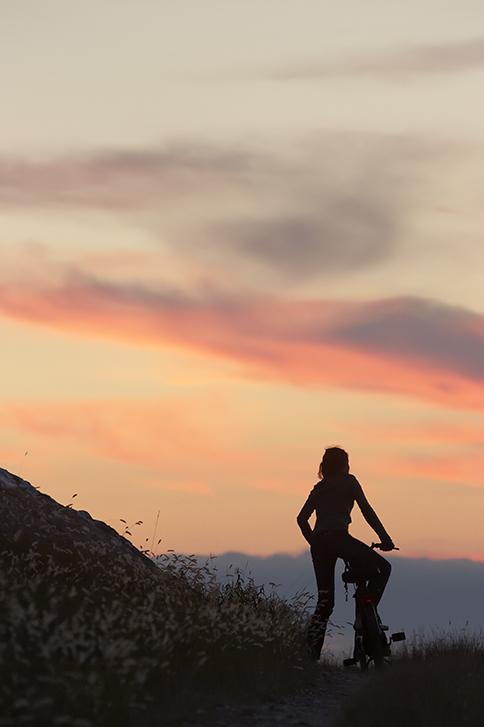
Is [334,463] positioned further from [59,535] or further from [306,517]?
[59,535]

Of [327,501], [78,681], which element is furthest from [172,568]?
[78,681]

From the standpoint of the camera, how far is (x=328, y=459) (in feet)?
48.4

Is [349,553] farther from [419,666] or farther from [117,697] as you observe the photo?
[117,697]

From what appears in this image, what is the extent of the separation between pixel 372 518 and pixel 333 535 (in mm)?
521

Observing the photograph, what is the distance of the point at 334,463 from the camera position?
578 inches

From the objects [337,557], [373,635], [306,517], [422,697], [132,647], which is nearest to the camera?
[132,647]

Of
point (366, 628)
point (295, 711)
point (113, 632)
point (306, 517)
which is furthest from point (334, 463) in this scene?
point (113, 632)

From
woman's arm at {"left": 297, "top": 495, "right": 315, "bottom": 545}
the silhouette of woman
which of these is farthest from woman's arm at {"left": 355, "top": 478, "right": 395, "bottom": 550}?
woman's arm at {"left": 297, "top": 495, "right": 315, "bottom": 545}

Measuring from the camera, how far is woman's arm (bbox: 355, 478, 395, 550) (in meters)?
14.4

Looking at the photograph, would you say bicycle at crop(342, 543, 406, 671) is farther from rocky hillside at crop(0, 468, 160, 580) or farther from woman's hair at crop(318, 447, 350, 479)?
rocky hillside at crop(0, 468, 160, 580)

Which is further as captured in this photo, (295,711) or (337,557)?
(337,557)

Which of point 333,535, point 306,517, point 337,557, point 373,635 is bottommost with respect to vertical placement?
point 373,635

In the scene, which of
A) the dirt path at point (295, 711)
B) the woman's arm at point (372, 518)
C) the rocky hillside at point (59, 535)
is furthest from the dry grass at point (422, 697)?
the rocky hillside at point (59, 535)

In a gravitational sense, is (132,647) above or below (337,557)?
below
